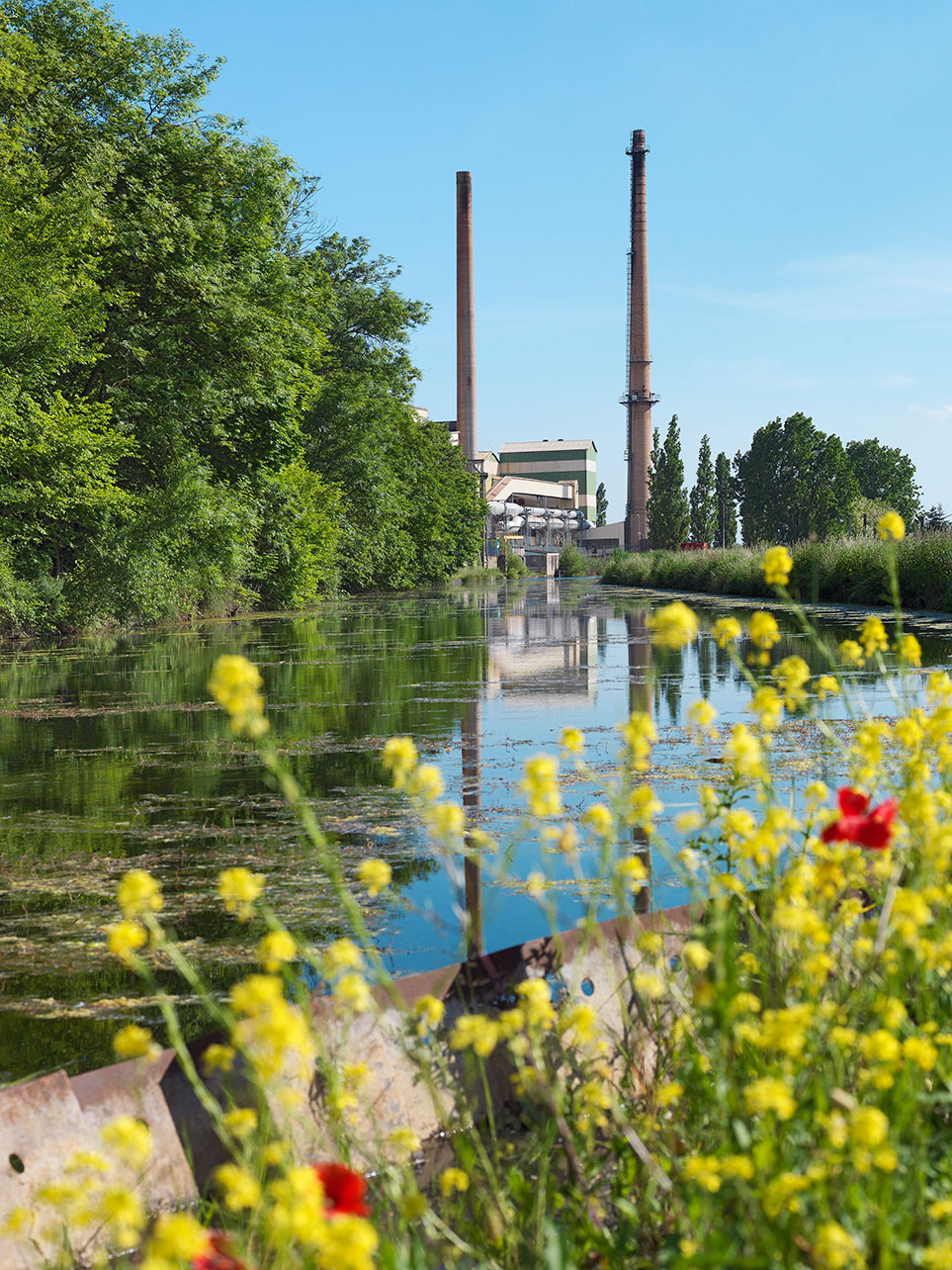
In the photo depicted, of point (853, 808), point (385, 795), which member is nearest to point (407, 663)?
point (385, 795)

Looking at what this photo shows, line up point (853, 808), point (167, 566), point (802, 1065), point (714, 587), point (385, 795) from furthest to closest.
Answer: point (714, 587) → point (167, 566) → point (385, 795) → point (853, 808) → point (802, 1065)

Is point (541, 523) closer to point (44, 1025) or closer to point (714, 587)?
point (714, 587)

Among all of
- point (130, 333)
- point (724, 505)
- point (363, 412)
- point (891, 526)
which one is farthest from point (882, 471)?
point (891, 526)

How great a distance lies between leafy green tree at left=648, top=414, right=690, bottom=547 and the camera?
66.8 meters

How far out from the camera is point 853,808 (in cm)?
242

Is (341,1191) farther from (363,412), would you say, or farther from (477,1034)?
(363,412)

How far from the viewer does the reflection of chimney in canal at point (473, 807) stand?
4.40 m

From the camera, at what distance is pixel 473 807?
7.05 meters

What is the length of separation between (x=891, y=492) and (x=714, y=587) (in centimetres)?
6494

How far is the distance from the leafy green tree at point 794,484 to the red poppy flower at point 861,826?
66.7 m

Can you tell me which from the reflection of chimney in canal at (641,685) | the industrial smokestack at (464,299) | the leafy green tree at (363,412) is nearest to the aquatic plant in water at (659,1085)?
the reflection of chimney in canal at (641,685)

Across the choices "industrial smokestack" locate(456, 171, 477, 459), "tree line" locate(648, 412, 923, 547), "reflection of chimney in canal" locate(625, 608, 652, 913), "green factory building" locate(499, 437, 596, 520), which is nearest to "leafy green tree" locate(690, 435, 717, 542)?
"tree line" locate(648, 412, 923, 547)

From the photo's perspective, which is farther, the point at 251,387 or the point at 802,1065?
the point at 251,387

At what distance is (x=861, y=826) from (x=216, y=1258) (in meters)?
1.30
